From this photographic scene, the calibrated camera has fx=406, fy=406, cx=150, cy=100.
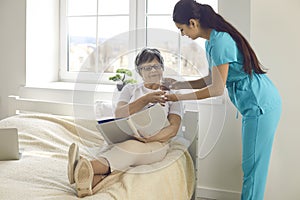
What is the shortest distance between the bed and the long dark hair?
433mm

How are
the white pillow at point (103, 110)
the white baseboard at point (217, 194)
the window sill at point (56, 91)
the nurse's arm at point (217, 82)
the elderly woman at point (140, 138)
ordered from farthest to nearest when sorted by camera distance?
the window sill at point (56, 91), the white baseboard at point (217, 194), the white pillow at point (103, 110), the nurse's arm at point (217, 82), the elderly woman at point (140, 138)

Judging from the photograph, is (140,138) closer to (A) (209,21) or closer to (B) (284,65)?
(A) (209,21)

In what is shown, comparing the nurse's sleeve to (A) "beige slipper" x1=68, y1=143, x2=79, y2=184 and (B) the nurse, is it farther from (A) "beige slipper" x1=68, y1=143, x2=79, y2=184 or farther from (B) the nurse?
(A) "beige slipper" x1=68, y1=143, x2=79, y2=184

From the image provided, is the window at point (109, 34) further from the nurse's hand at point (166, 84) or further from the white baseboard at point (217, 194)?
the white baseboard at point (217, 194)

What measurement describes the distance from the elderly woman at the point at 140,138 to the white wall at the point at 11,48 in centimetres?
139

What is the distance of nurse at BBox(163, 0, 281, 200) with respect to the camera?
2055 mm

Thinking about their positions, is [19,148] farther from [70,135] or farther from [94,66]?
[94,66]

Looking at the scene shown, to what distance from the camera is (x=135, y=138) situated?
2037 millimetres

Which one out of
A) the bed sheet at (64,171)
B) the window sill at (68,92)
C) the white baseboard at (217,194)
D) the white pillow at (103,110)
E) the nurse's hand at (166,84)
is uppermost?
the nurse's hand at (166,84)

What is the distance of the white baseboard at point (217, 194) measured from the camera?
279 cm

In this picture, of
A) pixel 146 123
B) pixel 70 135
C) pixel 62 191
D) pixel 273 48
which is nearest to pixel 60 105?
pixel 70 135

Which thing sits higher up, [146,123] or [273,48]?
[273,48]

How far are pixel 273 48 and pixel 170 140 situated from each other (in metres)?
0.82

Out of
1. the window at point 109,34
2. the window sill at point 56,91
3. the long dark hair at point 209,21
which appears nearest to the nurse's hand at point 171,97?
the long dark hair at point 209,21
